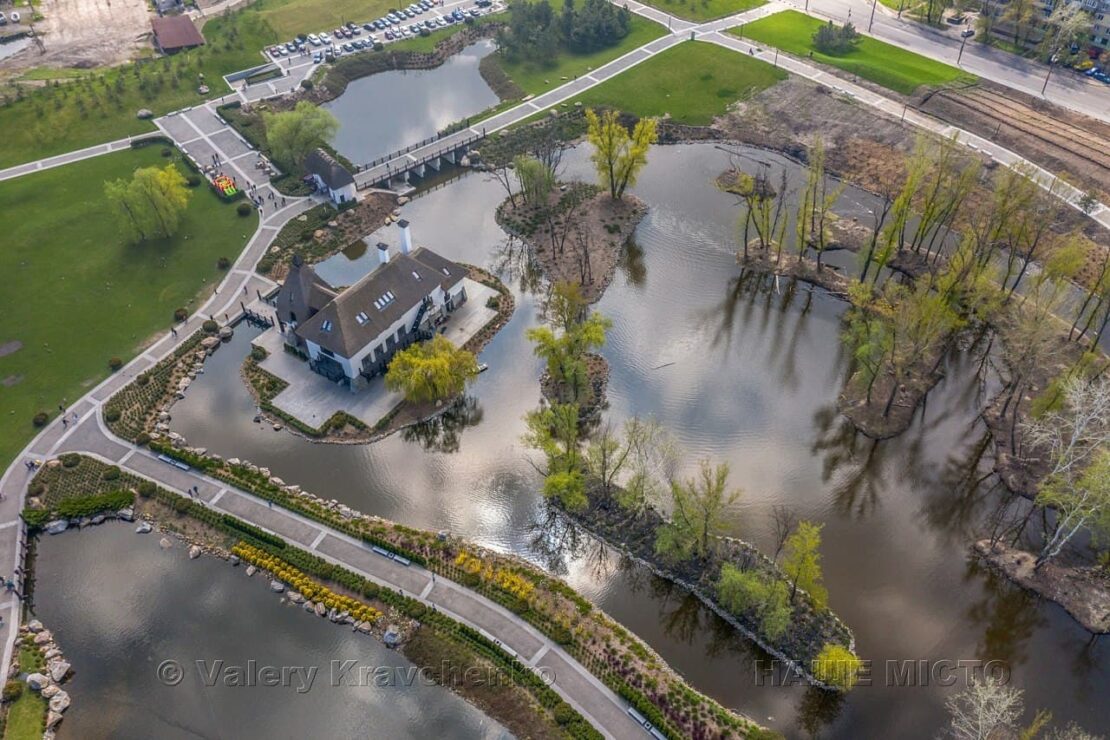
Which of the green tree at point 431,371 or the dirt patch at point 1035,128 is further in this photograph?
the dirt patch at point 1035,128

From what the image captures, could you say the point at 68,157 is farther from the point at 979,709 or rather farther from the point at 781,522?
the point at 979,709

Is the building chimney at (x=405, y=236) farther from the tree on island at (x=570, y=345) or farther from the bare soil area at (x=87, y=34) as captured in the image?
the bare soil area at (x=87, y=34)

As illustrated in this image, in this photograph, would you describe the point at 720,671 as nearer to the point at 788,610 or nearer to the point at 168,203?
the point at 788,610

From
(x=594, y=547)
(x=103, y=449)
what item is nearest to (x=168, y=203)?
(x=103, y=449)

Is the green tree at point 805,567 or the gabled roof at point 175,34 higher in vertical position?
the gabled roof at point 175,34

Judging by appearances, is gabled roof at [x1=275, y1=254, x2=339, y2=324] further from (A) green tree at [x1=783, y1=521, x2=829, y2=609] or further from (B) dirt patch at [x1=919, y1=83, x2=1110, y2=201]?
(B) dirt patch at [x1=919, y1=83, x2=1110, y2=201]

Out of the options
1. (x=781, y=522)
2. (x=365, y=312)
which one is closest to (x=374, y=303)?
(x=365, y=312)

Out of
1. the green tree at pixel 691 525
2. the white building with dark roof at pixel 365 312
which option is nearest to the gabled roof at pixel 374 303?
the white building with dark roof at pixel 365 312
